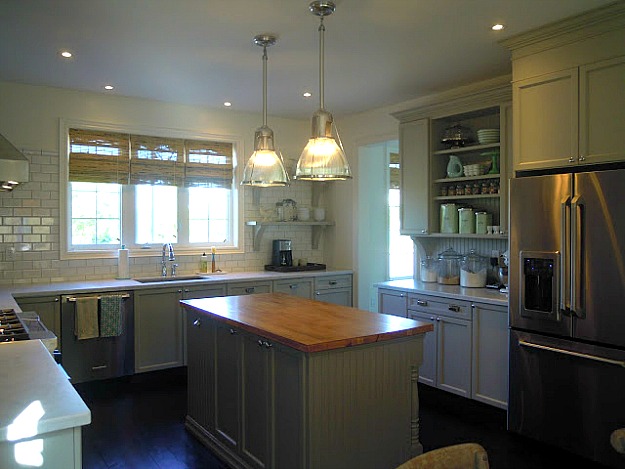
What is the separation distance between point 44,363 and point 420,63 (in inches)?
132

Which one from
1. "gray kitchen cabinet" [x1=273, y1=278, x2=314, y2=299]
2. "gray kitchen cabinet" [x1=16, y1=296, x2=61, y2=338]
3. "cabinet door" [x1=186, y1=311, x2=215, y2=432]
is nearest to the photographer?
"cabinet door" [x1=186, y1=311, x2=215, y2=432]

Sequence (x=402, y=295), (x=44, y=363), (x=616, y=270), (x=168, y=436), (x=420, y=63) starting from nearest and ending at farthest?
(x=44, y=363), (x=616, y=270), (x=168, y=436), (x=420, y=63), (x=402, y=295)

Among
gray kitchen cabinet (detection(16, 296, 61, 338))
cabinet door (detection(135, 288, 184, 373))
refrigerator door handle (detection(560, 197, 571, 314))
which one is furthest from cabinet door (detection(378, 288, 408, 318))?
gray kitchen cabinet (detection(16, 296, 61, 338))

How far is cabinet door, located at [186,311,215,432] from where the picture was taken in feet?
10.9

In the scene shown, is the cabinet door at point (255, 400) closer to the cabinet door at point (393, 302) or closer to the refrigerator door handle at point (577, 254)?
the refrigerator door handle at point (577, 254)

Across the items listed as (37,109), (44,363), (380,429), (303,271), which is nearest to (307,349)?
(380,429)

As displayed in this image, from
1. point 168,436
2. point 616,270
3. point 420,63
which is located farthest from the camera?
point 420,63

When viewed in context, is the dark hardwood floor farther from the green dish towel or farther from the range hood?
the range hood

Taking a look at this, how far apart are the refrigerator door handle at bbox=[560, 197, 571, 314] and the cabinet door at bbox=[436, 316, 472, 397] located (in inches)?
36.4

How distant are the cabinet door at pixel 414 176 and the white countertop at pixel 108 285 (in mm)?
1255

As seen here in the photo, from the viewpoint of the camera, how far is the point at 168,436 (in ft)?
11.6

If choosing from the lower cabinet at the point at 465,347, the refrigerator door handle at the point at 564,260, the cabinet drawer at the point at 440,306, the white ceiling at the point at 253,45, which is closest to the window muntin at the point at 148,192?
the white ceiling at the point at 253,45

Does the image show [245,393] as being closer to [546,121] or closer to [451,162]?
[546,121]

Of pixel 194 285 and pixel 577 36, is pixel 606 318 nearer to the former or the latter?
pixel 577 36
